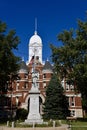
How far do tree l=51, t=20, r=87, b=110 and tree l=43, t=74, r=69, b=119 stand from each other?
11138 mm

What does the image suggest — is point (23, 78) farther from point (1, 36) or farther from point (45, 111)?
point (1, 36)

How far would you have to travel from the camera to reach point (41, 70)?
239 feet

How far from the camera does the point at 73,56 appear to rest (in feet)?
140

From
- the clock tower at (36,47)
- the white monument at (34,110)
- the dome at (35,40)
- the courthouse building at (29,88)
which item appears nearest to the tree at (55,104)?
the courthouse building at (29,88)

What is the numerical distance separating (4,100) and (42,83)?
10.1 meters

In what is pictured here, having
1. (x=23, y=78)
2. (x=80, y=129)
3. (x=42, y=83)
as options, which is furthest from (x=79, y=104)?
(x=80, y=129)

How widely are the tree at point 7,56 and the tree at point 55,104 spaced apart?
533 inches

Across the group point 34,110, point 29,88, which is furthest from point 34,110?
point 29,88

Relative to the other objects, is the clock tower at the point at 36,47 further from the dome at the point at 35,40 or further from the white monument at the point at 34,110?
the white monument at the point at 34,110

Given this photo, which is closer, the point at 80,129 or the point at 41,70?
the point at 80,129

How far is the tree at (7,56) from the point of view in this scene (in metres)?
41.7

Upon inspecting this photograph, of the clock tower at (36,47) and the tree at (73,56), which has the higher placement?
the clock tower at (36,47)

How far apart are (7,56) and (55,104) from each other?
57.6 ft

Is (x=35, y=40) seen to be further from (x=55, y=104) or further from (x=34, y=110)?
(x=34, y=110)
